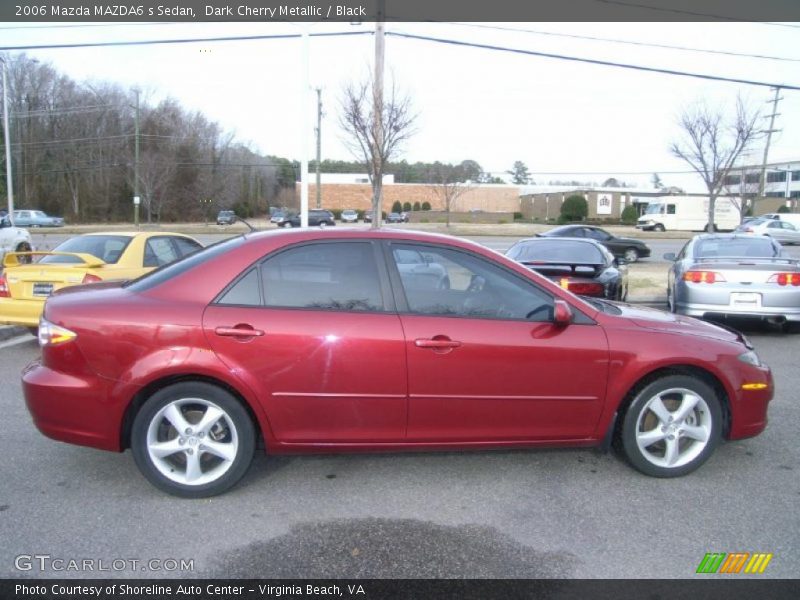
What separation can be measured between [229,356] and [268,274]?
540mm

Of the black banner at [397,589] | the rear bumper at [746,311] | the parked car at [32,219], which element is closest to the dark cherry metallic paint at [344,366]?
the black banner at [397,589]

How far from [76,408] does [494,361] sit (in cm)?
242

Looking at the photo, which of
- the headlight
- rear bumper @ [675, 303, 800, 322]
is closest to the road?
the headlight

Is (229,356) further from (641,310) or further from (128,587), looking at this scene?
(641,310)

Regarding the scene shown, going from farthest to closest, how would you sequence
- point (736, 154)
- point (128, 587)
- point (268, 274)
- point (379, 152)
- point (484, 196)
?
point (484, 196) < point (736, 154) < point (379, 152) < point (268, 274) < point (128, 587)

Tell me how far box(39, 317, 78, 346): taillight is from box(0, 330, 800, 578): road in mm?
925

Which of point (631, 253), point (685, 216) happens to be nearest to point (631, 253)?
point (631, 253)

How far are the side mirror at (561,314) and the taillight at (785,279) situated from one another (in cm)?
569

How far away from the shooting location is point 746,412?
369 cm

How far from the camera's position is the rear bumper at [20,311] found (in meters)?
6.70

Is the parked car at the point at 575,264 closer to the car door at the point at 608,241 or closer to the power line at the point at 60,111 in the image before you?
the car door at the point at 608,241

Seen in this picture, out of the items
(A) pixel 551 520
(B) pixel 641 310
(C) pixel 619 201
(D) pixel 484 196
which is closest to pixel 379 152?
(B) pixel 641 310

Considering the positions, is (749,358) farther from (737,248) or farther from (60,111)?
(60,111)

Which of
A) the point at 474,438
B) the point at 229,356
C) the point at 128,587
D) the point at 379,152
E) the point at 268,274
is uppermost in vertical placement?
the point at 379,152
